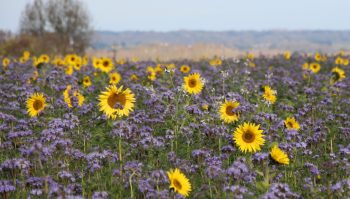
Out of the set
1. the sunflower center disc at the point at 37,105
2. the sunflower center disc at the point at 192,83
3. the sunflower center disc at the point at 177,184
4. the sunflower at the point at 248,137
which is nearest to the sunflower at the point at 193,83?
the sunflower center disc at the point at 192,83

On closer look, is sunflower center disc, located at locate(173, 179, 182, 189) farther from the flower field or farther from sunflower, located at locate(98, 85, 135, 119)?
sunflower, located at locate(98, 85, 135, 119)

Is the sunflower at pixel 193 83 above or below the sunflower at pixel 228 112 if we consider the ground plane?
above

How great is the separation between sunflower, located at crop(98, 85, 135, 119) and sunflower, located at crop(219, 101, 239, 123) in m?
1.48

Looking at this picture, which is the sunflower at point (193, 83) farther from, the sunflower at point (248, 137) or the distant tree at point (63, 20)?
the distant tree at point (63, 20)

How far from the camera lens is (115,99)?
8234 millimetres

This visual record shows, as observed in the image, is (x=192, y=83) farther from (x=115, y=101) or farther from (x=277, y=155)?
(x=277, y=155)

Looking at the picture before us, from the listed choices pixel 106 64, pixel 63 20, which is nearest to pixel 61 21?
pixel 63 20

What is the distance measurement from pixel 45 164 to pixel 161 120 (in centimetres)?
252

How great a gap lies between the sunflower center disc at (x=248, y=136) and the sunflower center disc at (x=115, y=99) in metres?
1.82

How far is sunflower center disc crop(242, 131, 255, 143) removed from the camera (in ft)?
25.4

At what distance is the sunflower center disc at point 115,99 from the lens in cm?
821

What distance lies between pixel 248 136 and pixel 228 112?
1133 millimetres

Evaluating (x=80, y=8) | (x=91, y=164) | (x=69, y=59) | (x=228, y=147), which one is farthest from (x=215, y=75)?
(x=80, y=8)

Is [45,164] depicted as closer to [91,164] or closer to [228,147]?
[91,164]
